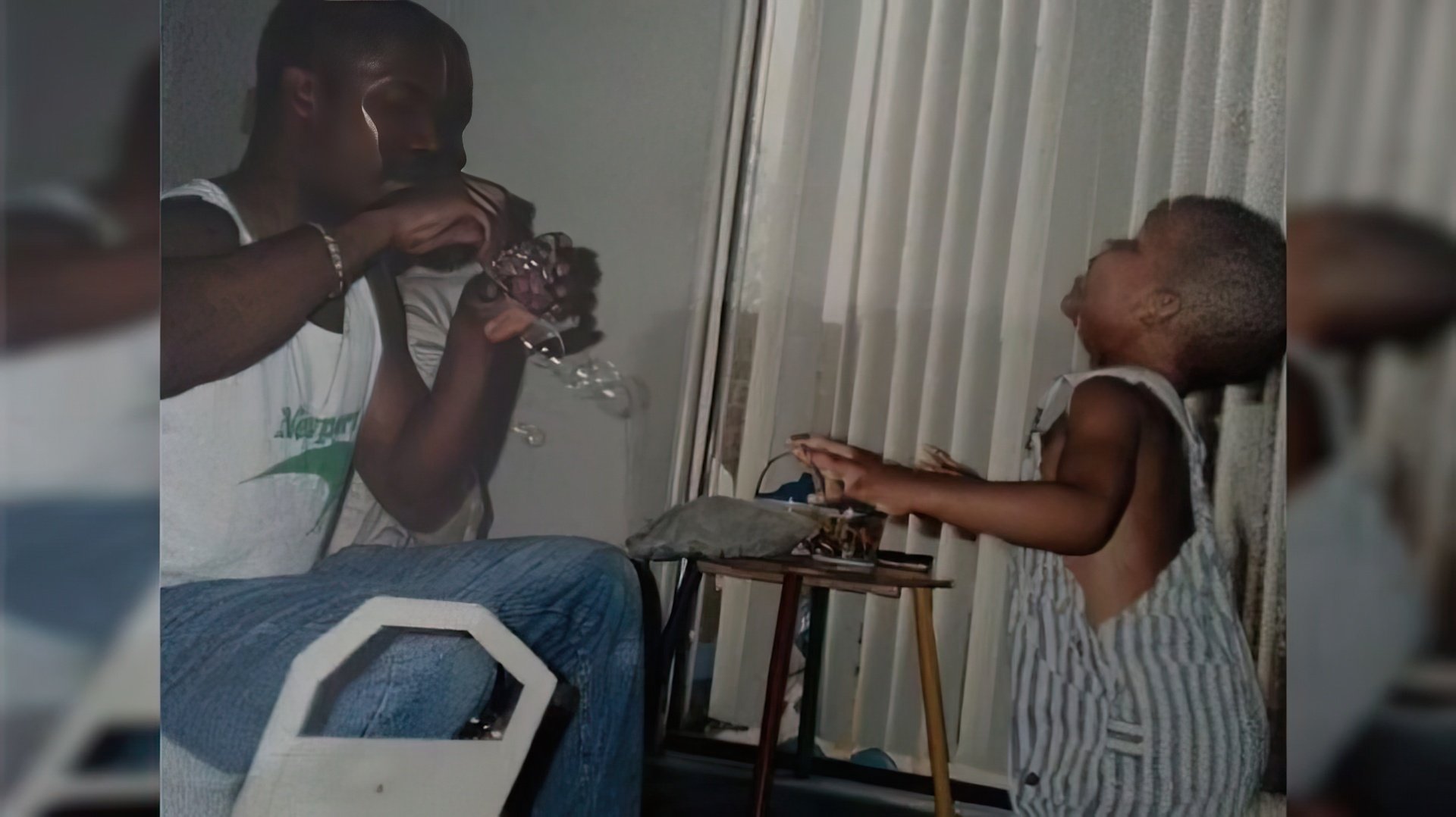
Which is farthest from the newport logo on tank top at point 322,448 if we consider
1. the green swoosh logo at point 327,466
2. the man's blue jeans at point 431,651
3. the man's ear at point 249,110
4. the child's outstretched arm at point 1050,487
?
the child's outstretched arm at point 1050,487

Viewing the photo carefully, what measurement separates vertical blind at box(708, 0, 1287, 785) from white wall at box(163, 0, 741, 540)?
0.12 m

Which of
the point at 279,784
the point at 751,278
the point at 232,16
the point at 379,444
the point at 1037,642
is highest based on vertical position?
the point at 232,16

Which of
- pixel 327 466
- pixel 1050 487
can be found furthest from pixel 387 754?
pixel 1050 487

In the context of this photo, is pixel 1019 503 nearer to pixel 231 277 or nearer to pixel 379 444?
pixel 379 444

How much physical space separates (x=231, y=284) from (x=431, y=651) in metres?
0.61

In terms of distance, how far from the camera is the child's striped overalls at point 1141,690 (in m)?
1.53

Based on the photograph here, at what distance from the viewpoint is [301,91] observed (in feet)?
5.53

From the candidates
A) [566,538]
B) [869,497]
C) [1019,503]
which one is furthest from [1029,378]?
[566,538]

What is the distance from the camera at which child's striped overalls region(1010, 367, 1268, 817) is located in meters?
1.53

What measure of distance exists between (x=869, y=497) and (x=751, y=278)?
1.13ft

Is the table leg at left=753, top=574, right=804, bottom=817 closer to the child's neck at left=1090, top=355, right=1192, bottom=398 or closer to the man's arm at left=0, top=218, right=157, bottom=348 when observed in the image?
the child's neck at left=1090, top=355, right=1192, bottom=398

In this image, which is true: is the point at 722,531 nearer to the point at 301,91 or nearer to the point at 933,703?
the point at 933,703

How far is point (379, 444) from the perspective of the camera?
1653 mm

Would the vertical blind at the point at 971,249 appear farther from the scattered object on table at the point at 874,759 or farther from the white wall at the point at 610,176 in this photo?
the white wall at the point at 610,176
